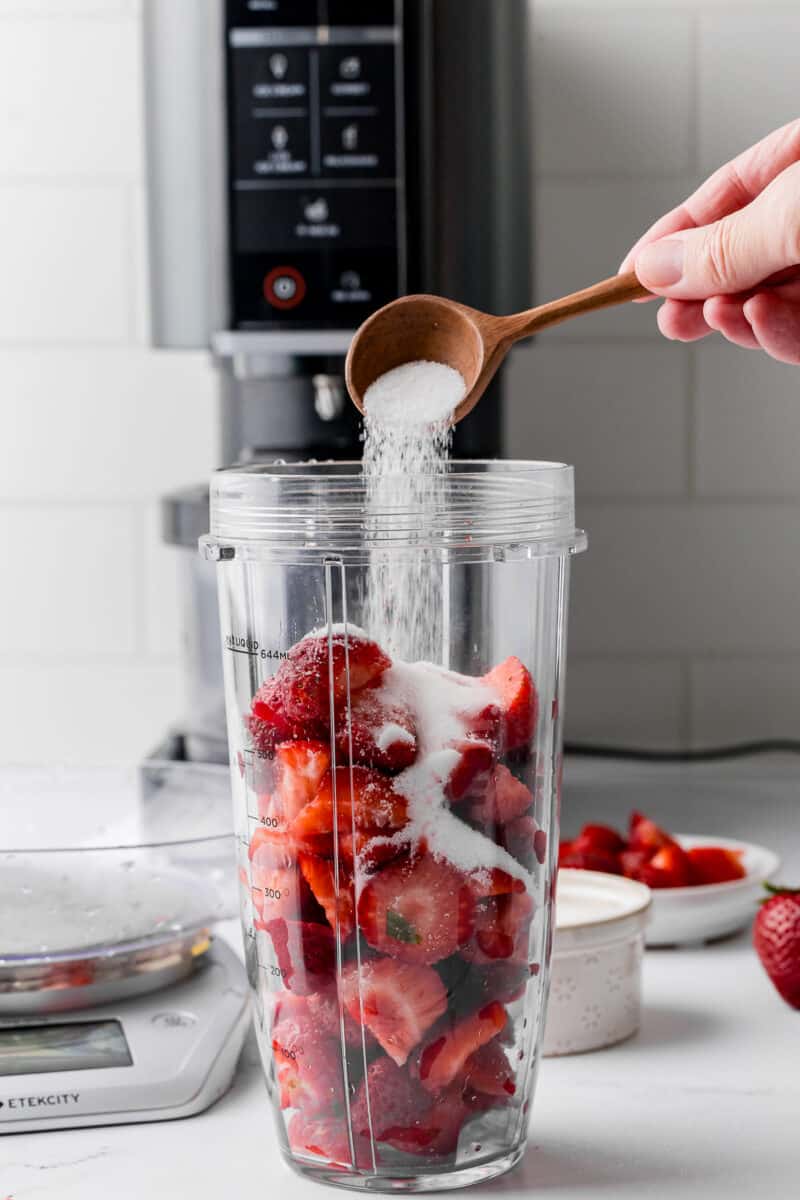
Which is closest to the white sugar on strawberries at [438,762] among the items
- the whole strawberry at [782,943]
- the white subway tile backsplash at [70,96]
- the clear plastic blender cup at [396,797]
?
the clear plastic blender cup at [396,797]

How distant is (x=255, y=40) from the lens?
2.97 ft

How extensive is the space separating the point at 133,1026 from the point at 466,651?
0.72 feet

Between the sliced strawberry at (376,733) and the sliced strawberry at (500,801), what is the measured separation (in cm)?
3

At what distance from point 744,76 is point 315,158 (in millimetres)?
410

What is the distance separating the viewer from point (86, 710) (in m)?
1.26

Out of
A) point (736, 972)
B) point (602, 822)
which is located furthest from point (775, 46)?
point (736, 972)

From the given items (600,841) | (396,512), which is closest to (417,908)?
(396,512)

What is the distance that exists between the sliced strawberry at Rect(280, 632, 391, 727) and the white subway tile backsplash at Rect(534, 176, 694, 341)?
0.71m

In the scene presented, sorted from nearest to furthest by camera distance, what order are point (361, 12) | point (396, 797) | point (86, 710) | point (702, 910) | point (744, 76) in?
point (396, 797), point (702, 910), point (361, 12), point (744, 76), point (86, 710)

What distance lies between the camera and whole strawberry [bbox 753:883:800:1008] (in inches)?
26.8

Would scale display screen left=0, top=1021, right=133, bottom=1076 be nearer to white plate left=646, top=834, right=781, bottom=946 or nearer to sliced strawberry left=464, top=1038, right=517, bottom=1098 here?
sliced strawberry left=464, top=1038, right=517, bottom=1098

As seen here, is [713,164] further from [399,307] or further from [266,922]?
[266,922]

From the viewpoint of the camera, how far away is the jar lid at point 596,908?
0.64 m

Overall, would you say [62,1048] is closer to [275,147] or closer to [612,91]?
[275,147]
